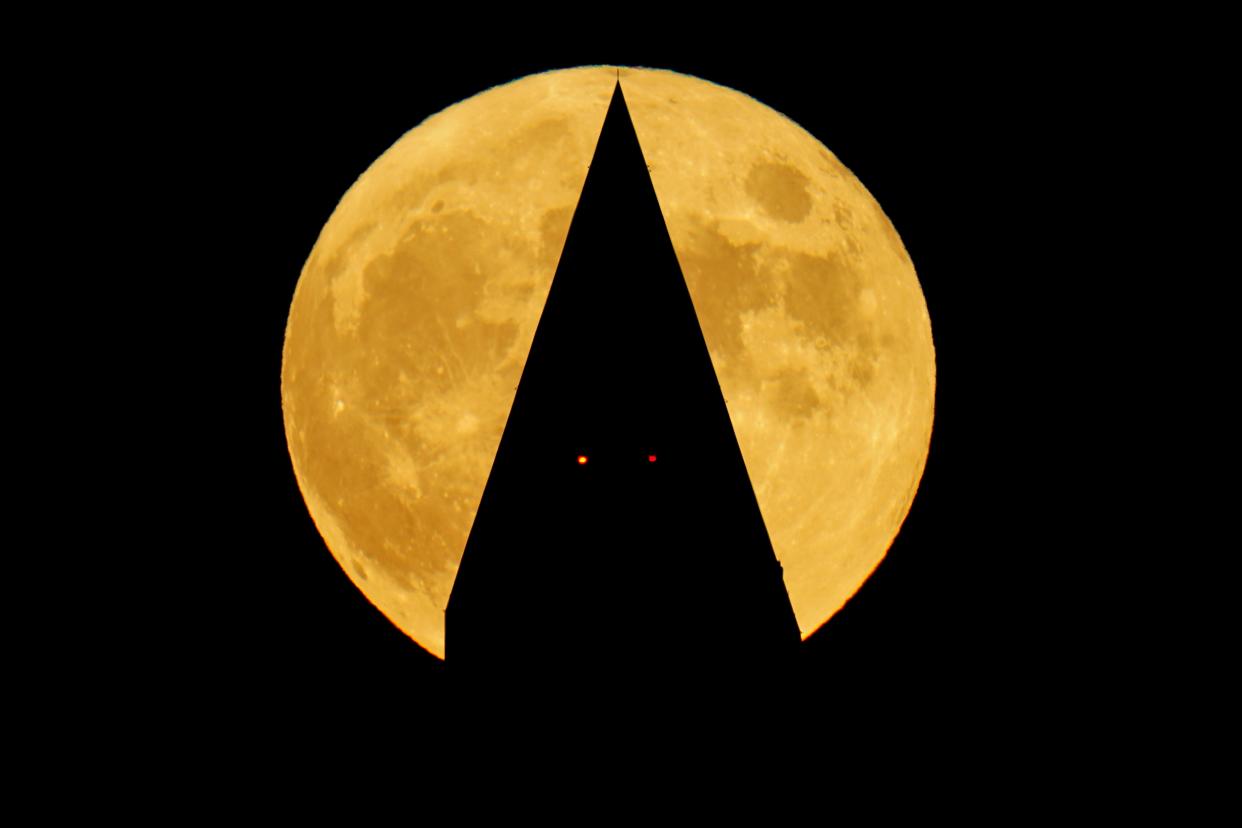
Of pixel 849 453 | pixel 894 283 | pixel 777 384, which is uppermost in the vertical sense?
pixel 894 283

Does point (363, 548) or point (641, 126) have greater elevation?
point (641, 126)

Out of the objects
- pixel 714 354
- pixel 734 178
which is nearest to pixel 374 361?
pixel 714 354

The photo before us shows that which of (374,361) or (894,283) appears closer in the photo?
(374,361)

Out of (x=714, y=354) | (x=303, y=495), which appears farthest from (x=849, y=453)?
(x=303, y=495)

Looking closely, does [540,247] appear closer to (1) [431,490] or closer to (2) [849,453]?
(1) [431,490]

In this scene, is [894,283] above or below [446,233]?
below

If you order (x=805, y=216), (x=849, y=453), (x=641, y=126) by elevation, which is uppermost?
(x=641, y=126)

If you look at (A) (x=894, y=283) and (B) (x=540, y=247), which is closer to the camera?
(B) (x=540, y=247)

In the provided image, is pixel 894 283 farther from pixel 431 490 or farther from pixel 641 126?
pixel 431 490
